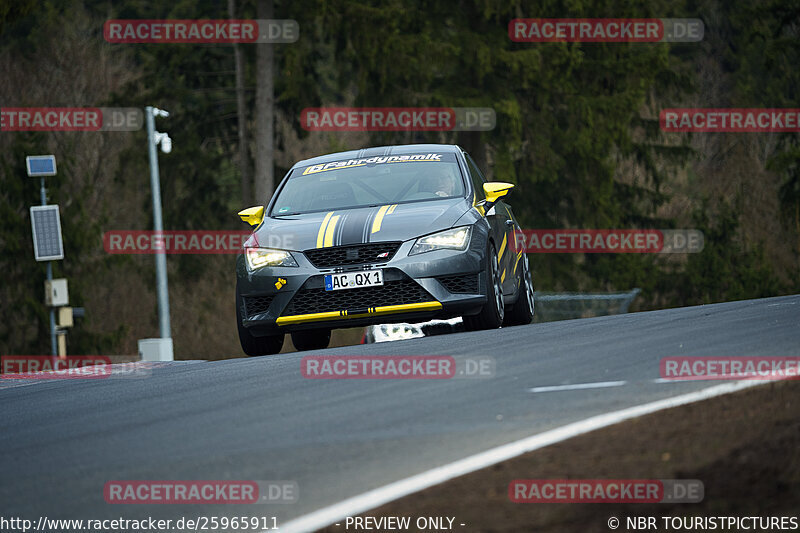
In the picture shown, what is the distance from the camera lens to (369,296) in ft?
38.2

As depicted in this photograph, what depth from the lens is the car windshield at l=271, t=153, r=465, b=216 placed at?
1291cm

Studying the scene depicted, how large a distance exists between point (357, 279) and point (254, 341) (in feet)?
4.87

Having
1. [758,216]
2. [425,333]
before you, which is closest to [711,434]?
[425,333]

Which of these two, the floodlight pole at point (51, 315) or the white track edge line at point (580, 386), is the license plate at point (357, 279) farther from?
the floodlight pole at point (51, 315)

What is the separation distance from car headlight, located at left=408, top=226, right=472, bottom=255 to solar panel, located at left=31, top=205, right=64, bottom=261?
25.2 m

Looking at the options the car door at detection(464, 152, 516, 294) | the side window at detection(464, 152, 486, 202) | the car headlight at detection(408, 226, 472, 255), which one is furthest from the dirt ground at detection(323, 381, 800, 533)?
the side window at detection(464, 152, 486, 202)

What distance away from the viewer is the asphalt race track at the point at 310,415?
20.3 ft

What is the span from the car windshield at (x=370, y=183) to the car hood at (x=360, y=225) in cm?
35

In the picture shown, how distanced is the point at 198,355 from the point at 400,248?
1175 inches

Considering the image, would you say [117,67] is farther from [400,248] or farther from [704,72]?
[400,248]

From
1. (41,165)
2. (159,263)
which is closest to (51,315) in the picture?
(159,263)

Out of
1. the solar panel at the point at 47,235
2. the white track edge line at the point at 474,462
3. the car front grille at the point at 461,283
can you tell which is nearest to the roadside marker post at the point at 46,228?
the solar panel at the point at 47,235

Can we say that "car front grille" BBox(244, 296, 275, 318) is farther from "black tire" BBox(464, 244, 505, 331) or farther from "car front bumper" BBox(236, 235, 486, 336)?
"black tire" BBox(464, 244, 505, 331)

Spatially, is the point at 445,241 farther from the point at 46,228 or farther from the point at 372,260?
the point at 46,228
